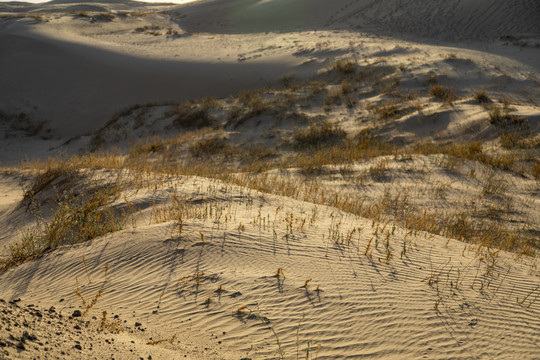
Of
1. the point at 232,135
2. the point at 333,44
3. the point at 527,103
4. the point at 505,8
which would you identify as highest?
the point at 505,8

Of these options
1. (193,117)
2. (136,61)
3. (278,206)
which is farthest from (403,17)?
(278,206)

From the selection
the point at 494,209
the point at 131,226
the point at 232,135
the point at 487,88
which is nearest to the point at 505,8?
the point at 487,88

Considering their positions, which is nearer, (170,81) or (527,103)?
(527,103)

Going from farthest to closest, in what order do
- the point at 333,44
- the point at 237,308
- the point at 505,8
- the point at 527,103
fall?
the point at 505,8 → the point at 333,44 → the point at 527,103 → the point at 237,308

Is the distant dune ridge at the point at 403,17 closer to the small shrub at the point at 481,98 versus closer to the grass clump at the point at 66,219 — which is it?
the small shrub at the point at 481,98

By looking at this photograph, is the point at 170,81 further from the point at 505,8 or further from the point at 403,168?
the point at 505,8

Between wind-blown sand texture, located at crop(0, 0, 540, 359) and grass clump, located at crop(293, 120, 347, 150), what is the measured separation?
0.09 metres

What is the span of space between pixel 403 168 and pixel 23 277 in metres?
7.34

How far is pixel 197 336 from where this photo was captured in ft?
9.32

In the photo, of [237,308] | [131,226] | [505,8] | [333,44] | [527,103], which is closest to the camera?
[237,308]

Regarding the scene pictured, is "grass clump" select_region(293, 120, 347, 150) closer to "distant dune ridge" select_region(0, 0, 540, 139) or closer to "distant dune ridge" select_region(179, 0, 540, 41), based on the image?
"distant dune ridge" select_region(0, 0, 540, 139)

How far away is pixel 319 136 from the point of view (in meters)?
12.5

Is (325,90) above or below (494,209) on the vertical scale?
above

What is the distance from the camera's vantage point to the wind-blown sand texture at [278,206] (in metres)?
2.88
